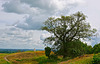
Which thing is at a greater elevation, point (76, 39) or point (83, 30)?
point (83, 30)

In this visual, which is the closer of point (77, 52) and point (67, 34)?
point (77, 52)

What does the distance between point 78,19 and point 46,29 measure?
9.79 meters

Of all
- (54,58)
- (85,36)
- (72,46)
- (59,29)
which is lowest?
(54,58)

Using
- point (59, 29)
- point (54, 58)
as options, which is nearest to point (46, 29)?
point (59, 29)

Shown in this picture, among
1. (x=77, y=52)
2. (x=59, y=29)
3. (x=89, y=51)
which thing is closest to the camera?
(x=77, y=52)

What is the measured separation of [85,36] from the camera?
36.4m

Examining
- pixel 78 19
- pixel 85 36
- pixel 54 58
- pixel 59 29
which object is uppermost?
pixel 78 19

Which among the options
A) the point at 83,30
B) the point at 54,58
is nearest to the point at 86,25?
the point at 83,30

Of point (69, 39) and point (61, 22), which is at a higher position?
point (61, 22)

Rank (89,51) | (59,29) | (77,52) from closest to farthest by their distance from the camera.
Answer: (77,52) < (59,29) < (89,51)

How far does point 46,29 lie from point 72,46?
358 inches

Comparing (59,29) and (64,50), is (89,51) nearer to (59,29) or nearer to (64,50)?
(64,50)

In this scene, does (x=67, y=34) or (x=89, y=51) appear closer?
(x=67, y=34)

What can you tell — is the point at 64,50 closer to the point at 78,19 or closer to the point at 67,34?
the point at 67,34
